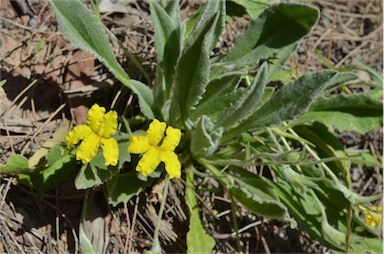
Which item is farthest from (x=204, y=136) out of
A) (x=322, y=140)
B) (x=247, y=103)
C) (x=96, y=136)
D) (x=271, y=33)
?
(x=322, y=140)

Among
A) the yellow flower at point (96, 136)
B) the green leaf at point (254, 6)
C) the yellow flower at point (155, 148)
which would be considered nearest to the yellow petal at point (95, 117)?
the yellow flower at point (96, 136)

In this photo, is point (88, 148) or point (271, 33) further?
point (271, 33)

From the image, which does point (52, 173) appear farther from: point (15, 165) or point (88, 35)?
point (88, 35)

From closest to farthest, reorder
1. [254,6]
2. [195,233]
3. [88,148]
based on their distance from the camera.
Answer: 1. [88,148]
2. [195,233]
3. [254,6]

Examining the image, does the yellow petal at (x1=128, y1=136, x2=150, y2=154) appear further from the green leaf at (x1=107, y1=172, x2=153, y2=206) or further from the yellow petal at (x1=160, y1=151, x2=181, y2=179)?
the green leaf at (x1=107, y1=172, x2=153, y2=206)

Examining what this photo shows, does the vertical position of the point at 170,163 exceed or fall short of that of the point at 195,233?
it exceeds it

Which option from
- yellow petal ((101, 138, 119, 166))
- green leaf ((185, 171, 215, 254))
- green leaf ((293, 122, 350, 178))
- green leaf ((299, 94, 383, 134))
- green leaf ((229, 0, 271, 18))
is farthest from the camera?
green leaf ((293, 122, 350, 178))

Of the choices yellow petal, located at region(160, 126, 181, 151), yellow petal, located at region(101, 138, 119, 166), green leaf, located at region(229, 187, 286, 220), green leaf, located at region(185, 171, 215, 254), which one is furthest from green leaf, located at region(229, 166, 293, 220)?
yellow petal, located at region(101, 138, 119, 166)

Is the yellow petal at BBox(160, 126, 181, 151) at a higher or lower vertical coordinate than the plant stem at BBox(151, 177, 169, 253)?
higher

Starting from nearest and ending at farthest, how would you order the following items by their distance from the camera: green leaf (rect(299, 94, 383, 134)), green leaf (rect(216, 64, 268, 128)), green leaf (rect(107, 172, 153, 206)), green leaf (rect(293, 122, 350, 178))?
green leaf (rect(216, 64, 268, 128)), green leaf (rect(107, 172, 153, 206)), green leaf (rect(299, 94, 383, 134)), green leaf (rect(293, 122, 350, 178))
